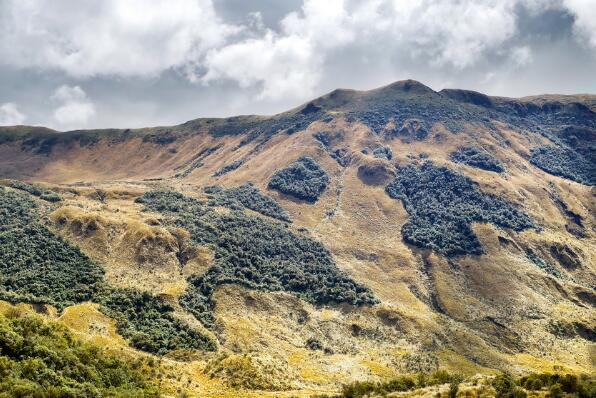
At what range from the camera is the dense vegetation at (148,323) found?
14138 centimetres

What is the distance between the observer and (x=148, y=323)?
151750 millimetres

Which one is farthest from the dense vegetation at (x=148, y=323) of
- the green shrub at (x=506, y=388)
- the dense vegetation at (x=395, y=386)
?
the green shrub at (x=506, y=388)

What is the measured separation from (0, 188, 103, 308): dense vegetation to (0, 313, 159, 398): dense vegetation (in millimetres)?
43757

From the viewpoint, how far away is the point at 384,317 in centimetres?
18838

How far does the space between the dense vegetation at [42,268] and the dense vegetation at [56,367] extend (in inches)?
1723

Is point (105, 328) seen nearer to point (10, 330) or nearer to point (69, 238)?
point (10, 330)

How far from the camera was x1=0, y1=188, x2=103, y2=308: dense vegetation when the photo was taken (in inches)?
6029

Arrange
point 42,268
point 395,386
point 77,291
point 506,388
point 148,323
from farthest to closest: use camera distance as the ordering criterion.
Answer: point 42,268, point 77,291, point 148,323, point 395,386, point 506,388

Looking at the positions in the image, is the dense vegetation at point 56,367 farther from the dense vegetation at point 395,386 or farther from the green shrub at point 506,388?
the green shrub at point 506,388

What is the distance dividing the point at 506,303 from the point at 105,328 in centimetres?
14956

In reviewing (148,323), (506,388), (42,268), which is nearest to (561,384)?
(506,388)

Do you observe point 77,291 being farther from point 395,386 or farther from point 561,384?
point 561,384

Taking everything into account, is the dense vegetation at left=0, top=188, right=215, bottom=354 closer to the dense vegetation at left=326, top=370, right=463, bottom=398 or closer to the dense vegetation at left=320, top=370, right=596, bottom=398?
the dense vegetation at left=326, top=370, right=463, bottom=398

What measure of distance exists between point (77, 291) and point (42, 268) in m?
20.7
